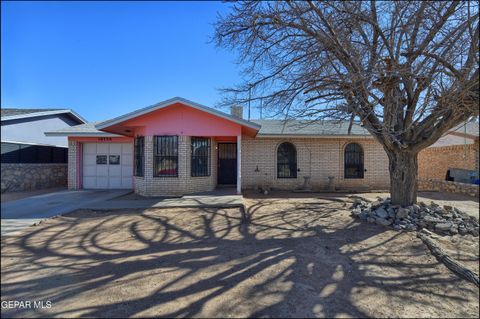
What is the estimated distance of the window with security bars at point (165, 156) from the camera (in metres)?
10.6

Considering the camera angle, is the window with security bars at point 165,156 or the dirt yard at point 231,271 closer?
the dirt yard at point 231,271

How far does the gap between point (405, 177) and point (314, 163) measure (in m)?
6.54

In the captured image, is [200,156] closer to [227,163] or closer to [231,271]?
[227,163]

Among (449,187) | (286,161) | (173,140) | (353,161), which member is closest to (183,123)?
(173,140)

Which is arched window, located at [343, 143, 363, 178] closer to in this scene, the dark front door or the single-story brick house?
the single-story brick house

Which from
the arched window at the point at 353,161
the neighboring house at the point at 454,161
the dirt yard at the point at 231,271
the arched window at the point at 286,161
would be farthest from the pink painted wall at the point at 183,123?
the neighboring house at the point at 454,161

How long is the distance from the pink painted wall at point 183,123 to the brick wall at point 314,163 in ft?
10.5

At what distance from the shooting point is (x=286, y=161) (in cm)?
1364

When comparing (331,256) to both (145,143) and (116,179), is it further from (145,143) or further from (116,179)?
(116,179)

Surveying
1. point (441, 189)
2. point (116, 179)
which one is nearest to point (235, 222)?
point (116, 179)

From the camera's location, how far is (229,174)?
45.4 ft

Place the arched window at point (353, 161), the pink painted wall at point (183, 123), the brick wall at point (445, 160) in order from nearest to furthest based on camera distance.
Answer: the pink painted wall at point (183, 123)
the arched window at point (353, 161)
the brick wall at point (445, 160)

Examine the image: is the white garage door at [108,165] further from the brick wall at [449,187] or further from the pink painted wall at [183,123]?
the brick wall at [449,187]

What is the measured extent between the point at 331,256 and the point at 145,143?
850 cm
